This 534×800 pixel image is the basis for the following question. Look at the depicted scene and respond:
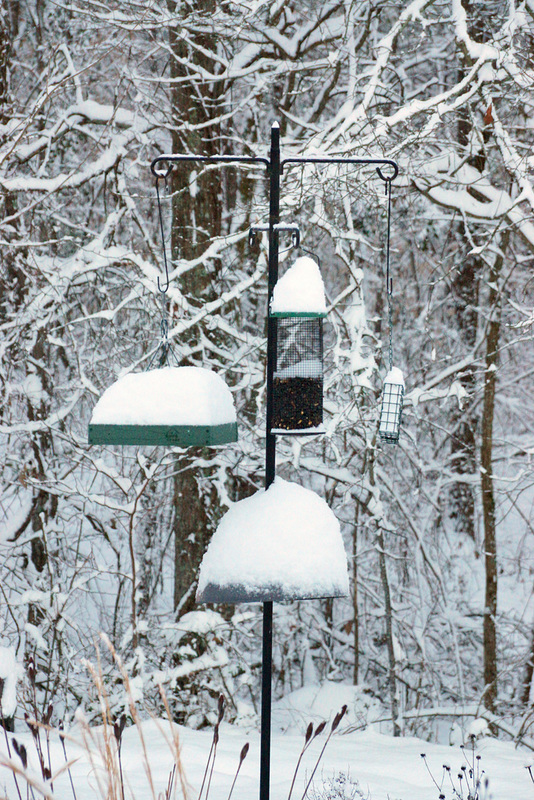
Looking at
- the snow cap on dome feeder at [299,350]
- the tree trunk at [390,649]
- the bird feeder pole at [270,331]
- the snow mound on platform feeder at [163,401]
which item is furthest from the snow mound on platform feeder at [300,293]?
the tree trunk at [390,649]

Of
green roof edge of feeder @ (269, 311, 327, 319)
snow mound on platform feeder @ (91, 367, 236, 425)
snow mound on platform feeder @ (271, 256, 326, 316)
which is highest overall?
snow mound on platform feeder @ (271, 256, 326, 316)

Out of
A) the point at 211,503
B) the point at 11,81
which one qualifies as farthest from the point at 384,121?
the point at 11,81

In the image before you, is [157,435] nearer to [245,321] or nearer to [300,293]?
[300,293]

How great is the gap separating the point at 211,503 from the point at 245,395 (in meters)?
0.89

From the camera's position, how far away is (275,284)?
2783 mm

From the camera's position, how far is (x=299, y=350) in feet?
9.78

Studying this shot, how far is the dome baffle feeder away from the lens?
2.56 meters

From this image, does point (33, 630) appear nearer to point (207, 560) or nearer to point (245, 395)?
point (245, 395)

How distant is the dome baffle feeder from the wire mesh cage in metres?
0.26

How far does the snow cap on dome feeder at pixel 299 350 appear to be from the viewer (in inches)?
104

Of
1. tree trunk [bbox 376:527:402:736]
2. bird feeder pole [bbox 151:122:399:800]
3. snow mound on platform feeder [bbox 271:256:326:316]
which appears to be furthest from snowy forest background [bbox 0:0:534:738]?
snow mound on platform feeder [bbox 271:256:326:316]

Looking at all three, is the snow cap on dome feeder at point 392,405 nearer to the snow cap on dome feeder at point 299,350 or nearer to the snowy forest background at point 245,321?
the snow cap on dome feeder at point 299,350

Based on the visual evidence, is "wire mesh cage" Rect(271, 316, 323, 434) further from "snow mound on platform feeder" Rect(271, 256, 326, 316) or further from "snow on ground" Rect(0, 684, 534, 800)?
"snow on ground" Rect(0, 684, 534, 800)

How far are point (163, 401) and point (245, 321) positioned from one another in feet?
13.9
